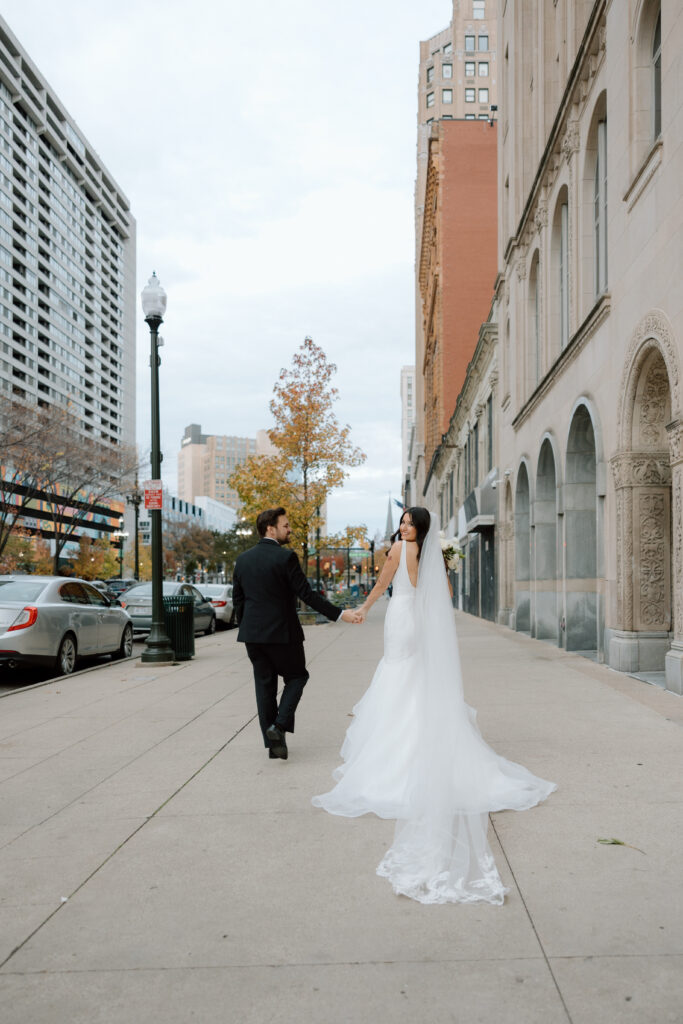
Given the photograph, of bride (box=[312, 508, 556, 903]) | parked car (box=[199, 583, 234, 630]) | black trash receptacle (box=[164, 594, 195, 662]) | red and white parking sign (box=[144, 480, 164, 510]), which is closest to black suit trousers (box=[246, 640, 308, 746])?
bride (box=[312, 508, 556, 903])

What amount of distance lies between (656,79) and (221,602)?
17.2 metres

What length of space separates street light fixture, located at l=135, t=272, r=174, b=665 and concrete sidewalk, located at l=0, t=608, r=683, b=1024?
631 centimetres

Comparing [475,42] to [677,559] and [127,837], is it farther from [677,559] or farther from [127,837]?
[127,837]

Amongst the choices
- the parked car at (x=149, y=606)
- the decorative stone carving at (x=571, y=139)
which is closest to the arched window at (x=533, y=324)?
the decorative stone carving at (x=571, y=139)

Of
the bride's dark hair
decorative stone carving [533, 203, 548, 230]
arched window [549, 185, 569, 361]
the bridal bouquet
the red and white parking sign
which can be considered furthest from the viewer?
decorative stone carving [533, 203, 548, 230]

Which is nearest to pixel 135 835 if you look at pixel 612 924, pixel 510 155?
pixel 612 924

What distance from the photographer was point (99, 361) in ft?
437

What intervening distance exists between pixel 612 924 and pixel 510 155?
24.9 meters

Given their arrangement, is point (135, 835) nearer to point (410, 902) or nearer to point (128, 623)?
point (410, 902)

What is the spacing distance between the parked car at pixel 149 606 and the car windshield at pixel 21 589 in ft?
21.0

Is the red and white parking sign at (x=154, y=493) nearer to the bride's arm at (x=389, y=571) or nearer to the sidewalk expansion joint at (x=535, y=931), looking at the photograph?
the bride's arm at (x=389, y=571)

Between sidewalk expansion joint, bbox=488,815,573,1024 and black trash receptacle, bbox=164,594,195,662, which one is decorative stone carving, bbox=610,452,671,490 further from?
sidewalk expansion joint, bbox=488,815,573,1024

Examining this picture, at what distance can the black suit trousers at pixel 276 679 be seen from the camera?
6.58m

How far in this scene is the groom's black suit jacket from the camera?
257 inches
